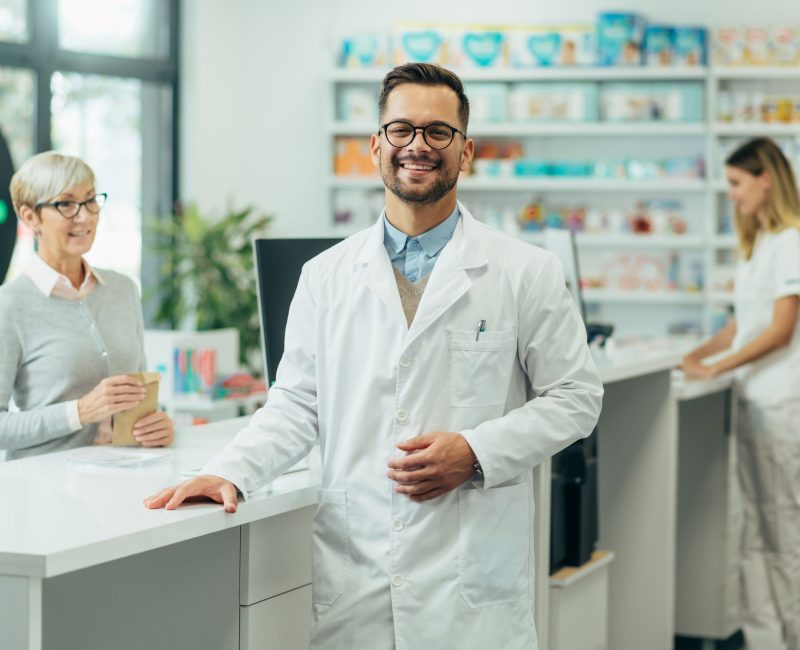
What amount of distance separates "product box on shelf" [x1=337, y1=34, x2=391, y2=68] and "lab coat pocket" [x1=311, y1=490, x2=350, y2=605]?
530 cm

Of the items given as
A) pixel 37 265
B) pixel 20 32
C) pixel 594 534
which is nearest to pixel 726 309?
pixel 594 534

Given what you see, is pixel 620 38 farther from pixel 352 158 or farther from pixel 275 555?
pixel 275 555

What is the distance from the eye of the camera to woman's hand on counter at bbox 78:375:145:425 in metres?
2.43

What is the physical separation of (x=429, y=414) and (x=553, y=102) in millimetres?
5087

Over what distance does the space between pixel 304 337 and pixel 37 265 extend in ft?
2.79

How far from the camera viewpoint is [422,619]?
6.36ft

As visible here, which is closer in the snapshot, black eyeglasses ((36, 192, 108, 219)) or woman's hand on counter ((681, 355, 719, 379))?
black eyeglasses ((36, 192, 108, 219))

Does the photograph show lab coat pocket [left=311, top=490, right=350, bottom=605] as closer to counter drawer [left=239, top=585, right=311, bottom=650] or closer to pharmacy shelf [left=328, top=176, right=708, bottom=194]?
counter drawer [left=239, top=585, right=311, bottom=650]

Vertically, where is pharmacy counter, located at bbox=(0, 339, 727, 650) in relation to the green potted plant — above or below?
below

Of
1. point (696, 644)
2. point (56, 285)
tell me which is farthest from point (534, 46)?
point (56, 285)

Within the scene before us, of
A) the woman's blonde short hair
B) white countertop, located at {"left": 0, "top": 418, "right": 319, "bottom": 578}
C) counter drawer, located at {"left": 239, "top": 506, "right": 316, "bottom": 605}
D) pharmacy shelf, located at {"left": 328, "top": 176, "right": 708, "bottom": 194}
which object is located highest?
pharmacy shelf, located at {"left": 328, "top": 176, "right": 708, "bottom": 194}

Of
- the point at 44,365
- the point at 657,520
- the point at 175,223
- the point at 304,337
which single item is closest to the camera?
the point at 304,337

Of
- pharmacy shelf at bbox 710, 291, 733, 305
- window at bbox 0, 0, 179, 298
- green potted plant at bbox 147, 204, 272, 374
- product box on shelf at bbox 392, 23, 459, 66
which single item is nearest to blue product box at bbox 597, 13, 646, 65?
product box on shelf at bbox 392, 23, 459, 66

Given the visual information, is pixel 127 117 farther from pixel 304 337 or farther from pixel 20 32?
pixel 304 337
